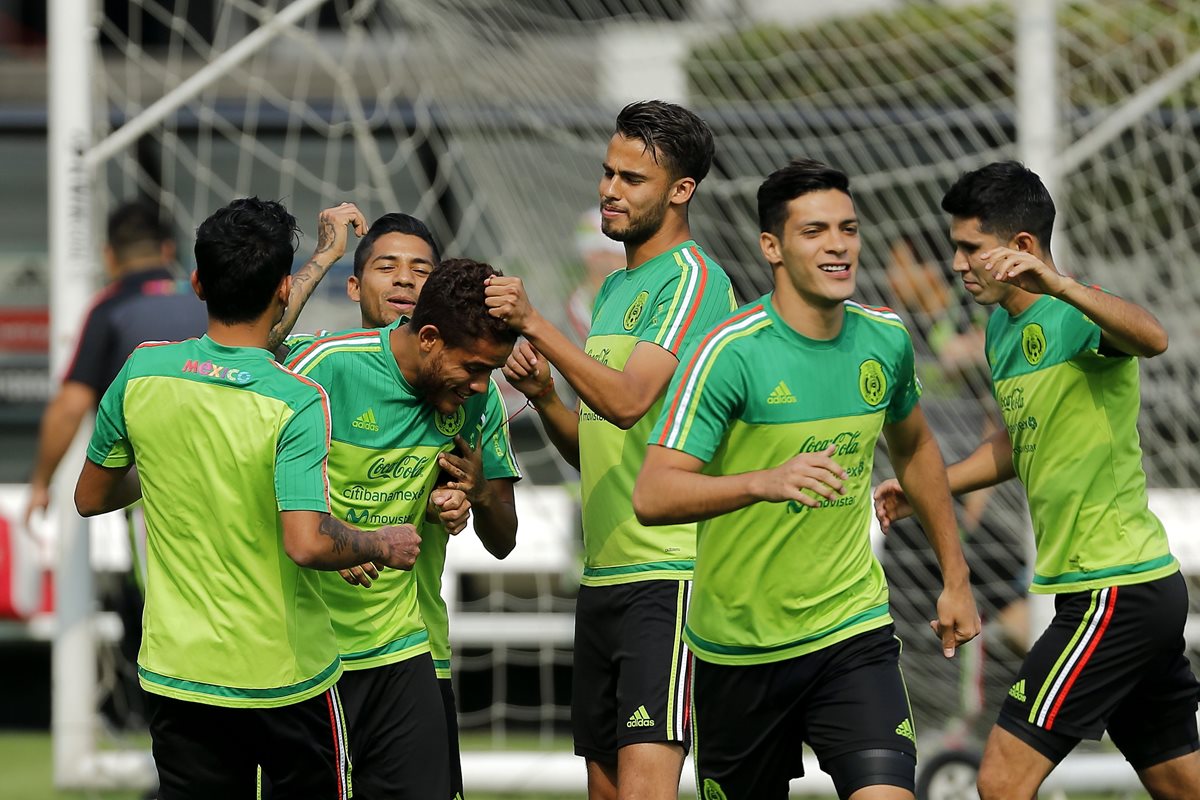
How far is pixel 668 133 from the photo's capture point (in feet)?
15.9

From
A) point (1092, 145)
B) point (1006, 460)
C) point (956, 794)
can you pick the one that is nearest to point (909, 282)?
point (1092, 145)

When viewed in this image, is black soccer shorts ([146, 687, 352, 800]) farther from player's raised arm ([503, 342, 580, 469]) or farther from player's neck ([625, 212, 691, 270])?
player's neck ([625, 212, 691, 270])

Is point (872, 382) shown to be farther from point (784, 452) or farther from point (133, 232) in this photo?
point (133, 232)

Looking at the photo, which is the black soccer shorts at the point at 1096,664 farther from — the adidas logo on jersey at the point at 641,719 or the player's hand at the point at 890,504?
the adidas logo on jersey at the point at 641,719

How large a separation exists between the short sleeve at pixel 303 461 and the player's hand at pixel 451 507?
1.52 ft

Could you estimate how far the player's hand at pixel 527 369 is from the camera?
15.1 ft

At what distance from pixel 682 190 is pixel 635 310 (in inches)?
15.0

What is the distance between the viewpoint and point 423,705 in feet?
14.8

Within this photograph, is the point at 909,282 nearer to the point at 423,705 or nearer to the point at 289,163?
the point at 289,163

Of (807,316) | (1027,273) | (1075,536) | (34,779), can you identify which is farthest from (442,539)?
(34,779)

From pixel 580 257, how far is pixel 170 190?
2.52 m

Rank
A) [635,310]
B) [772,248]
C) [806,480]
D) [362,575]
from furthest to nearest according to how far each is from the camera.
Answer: [635,310] → [772,248] → [362,575] → [806,480]

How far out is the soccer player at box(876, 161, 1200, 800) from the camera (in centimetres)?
500

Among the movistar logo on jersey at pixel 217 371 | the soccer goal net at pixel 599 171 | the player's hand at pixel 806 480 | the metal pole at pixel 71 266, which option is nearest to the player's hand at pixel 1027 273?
the player's hand at pixel 806 480
